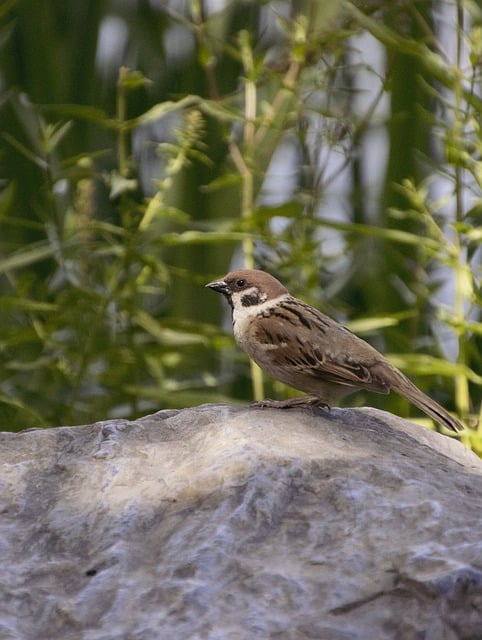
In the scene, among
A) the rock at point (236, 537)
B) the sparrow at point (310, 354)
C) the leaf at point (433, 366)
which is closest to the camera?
the rock at point (236, 537)

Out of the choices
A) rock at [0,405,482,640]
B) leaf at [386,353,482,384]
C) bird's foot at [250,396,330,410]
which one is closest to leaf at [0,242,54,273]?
bird's foot at [250,396,330,410]

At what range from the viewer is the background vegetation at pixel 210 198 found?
3.97 meters

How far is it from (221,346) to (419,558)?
2073mm

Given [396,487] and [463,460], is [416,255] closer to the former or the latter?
[463,460]

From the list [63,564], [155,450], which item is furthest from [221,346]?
[63,564]

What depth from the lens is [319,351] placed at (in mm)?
3738

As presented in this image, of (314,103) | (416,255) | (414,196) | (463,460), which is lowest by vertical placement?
(463,460)

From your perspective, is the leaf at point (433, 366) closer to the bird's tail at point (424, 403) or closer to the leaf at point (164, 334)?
the bird's tail at point (424, 403)

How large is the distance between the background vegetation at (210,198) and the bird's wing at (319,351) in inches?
11.1

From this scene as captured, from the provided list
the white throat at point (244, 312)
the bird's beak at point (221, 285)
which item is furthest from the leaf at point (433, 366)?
the bird's beak at point (221, 285)

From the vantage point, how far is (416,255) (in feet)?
16.2

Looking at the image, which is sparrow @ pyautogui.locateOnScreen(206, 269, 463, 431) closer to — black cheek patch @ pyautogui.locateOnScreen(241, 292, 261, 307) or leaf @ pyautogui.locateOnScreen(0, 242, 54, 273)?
black cheek patch @ pyautogui.locateOnScreen(241, 292, 261, 307)

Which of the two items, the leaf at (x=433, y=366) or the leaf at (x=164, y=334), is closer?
the leaf at (x=433, y=366)

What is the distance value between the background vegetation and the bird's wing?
0.93 feet
